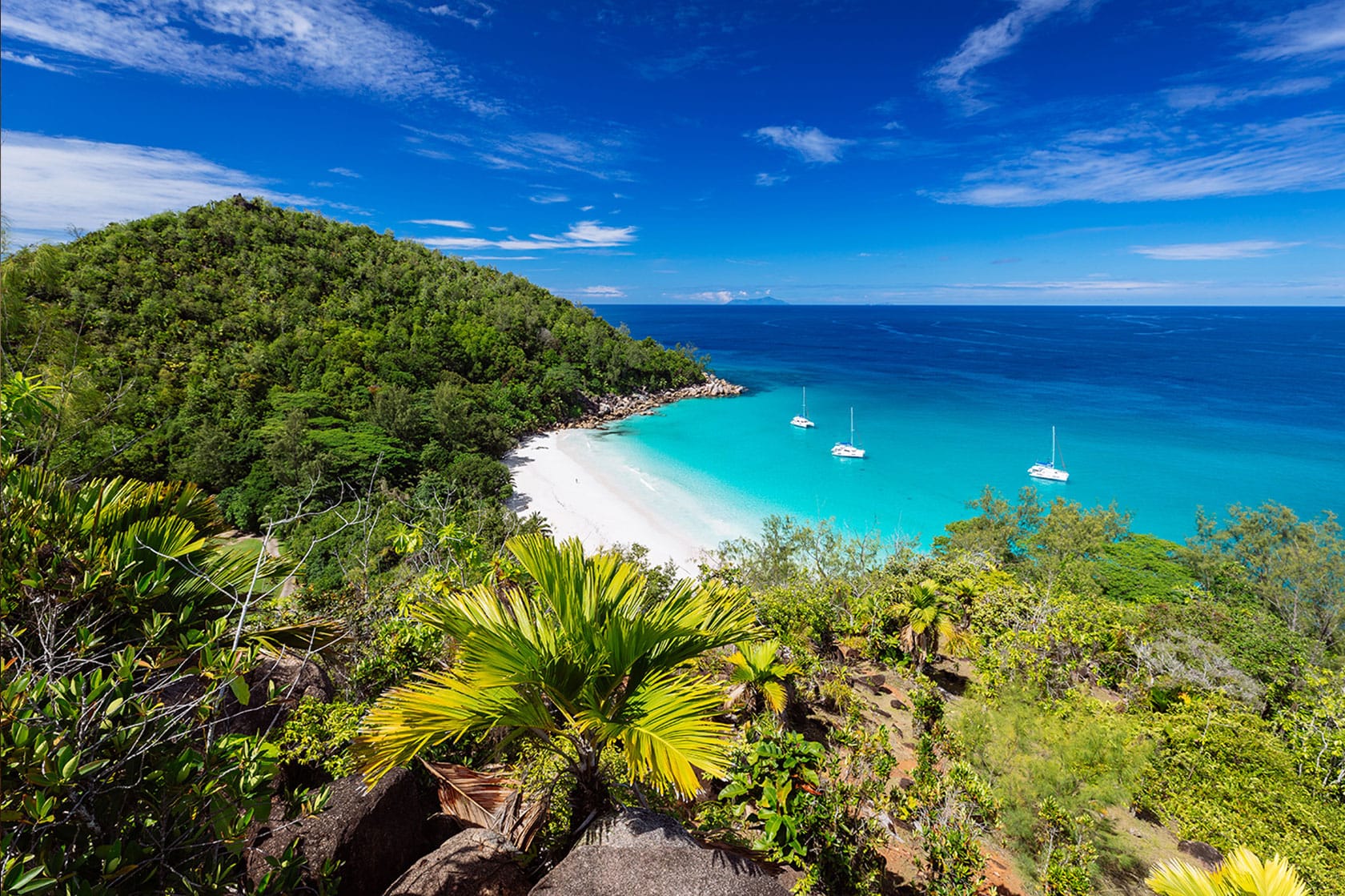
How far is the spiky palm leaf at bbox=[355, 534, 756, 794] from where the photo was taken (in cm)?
283

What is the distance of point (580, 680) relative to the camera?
329 centimetres

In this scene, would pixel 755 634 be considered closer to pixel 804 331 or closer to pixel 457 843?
pixel 457 843

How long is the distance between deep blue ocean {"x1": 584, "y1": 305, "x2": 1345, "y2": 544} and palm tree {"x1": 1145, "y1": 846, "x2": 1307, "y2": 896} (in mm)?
21233

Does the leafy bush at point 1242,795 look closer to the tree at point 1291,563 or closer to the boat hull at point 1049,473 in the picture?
the tree at point 1291,563

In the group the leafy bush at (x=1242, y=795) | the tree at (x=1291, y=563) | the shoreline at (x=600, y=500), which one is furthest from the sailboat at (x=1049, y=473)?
the leafy bush at (x=1242, y=795)

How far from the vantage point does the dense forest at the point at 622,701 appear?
2.25 meters

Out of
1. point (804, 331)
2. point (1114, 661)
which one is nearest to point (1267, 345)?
point (804, 331)

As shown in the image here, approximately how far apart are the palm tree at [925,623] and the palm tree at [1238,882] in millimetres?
6234

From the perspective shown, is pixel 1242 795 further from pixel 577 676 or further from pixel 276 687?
pixel 276 687

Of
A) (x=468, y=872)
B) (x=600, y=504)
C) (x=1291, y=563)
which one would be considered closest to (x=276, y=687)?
(x=468, y=872)

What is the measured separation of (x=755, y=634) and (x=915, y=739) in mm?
5879

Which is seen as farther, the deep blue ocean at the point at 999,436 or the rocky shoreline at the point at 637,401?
the rocky shoreline at the point at 637,401

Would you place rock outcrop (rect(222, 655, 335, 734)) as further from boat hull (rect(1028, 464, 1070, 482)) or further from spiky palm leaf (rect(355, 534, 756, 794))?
boat hull (rect(1028, 464, 1070, 482))

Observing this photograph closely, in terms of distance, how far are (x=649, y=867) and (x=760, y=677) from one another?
11.9ft
